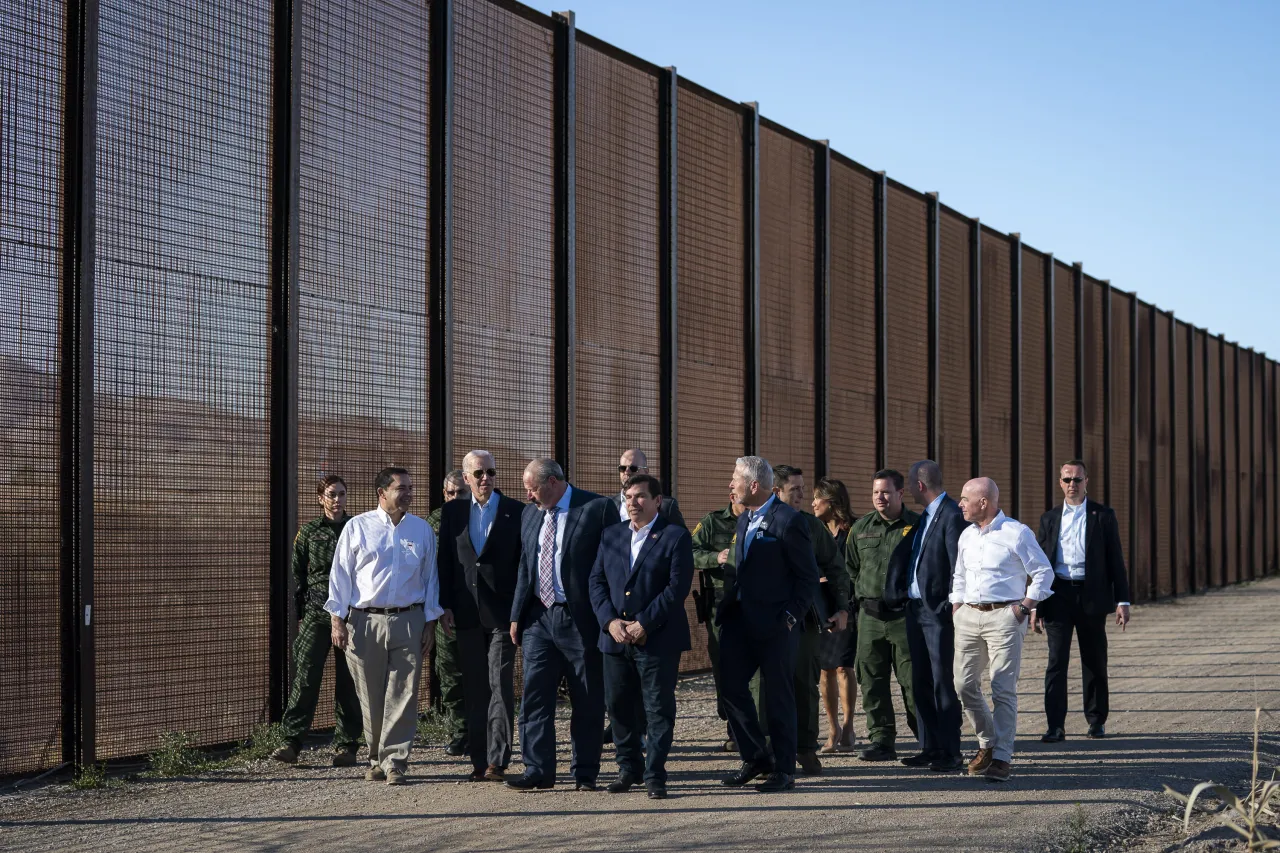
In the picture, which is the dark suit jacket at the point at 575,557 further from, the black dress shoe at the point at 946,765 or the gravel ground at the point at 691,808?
the black dress shoe at the point at 946,765

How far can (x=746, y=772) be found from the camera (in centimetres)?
845

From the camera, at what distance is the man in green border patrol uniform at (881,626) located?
9508mm

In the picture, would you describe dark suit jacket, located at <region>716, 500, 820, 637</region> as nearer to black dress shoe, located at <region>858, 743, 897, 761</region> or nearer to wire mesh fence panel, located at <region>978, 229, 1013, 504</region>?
black dress shoe, located at <region>858, 743, 897, 761</region>

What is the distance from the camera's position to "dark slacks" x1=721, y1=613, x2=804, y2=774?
8320mm

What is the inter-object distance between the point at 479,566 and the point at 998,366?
16.5 meters

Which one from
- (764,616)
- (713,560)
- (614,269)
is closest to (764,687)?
(764,616)

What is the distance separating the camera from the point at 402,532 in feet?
28.8

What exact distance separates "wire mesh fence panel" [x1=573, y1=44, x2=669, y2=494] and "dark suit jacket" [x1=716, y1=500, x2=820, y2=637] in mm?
5610

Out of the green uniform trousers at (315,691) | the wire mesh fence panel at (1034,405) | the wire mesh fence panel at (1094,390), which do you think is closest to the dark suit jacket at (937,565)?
the green uniform trousers at (315,691)

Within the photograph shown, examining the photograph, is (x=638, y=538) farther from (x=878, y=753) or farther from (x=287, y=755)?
(x=287, y=755)

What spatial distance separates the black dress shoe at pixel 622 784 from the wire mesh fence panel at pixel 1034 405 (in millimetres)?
17215

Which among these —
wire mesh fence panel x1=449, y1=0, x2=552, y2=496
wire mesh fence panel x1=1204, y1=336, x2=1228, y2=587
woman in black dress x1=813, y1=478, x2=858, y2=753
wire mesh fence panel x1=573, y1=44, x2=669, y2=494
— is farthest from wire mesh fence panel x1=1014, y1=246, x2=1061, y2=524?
woman in black dress x1=813, y1=478, x2=858, y2=753

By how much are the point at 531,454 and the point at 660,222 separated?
128 inches

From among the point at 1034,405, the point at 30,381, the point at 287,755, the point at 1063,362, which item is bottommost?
the point at 287,755
